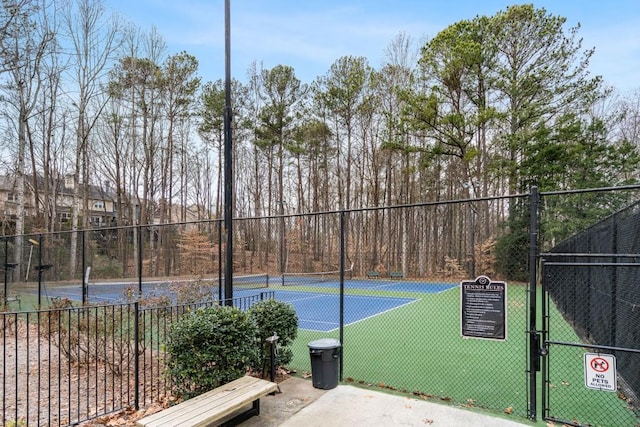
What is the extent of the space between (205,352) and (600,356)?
12.7 feet

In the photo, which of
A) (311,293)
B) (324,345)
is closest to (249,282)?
(311,293)

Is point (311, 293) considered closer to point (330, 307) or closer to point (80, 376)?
point (330, 307)

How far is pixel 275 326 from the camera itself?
16.3 feet

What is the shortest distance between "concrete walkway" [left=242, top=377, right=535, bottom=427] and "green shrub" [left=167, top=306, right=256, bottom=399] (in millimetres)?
584

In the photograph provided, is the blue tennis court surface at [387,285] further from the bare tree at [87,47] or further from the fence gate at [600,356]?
the bare tree at [87,47]

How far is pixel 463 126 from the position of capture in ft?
60.7

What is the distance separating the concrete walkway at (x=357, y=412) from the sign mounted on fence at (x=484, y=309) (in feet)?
2.76

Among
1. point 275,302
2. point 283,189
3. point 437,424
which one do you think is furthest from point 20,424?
point 283,189

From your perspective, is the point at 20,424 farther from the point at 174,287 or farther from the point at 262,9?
the point at 262,9

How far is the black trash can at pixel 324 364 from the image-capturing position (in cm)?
460

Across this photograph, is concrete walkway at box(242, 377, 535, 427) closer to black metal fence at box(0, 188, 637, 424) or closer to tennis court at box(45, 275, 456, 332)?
black metal fence at box(0, 188, 637, 424)

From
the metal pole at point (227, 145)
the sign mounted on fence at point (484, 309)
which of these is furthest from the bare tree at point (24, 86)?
the sign mounted on fence at point (484, 309)

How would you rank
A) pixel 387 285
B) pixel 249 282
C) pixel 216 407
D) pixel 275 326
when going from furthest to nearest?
pixel 387 285 < pixel 249 282 < pixel 275 326 < pixel 216 407

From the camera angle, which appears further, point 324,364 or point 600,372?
point 324,364
